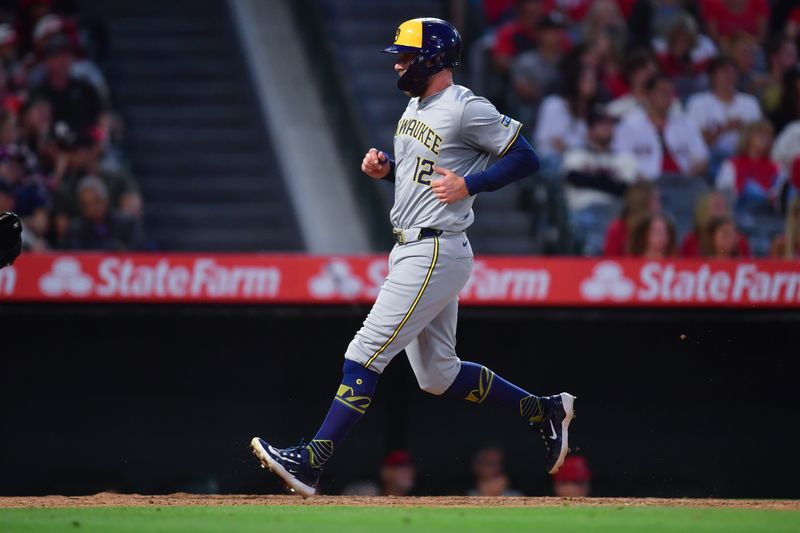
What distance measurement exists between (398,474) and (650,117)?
3678 millimetres

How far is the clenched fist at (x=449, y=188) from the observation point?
499cm

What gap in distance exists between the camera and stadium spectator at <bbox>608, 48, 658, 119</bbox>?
10.1 metres

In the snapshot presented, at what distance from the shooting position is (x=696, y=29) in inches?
448

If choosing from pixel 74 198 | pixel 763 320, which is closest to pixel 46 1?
pixel 74 198

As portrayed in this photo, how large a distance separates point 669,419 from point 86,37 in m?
5.73

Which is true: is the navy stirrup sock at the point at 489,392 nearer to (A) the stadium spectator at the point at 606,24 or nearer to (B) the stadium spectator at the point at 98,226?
(B) the stadium spectator at the point at 98,226

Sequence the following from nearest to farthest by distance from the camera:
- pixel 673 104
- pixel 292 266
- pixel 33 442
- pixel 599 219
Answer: pixel 292 266, pixel 33 442, pixel 599 219, pixel 673 104

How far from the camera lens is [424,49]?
16.9ft

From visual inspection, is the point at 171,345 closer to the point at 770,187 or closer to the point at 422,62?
the point at 422,62

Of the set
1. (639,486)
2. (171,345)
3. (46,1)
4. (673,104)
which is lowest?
(639,486)

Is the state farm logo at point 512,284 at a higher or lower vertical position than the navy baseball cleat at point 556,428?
higher

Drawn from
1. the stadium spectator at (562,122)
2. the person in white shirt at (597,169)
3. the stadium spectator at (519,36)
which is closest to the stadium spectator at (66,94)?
the stadium spectator at (519,36)

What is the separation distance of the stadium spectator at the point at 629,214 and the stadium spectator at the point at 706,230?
297 mm

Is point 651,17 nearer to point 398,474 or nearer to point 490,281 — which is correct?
point 490,281
